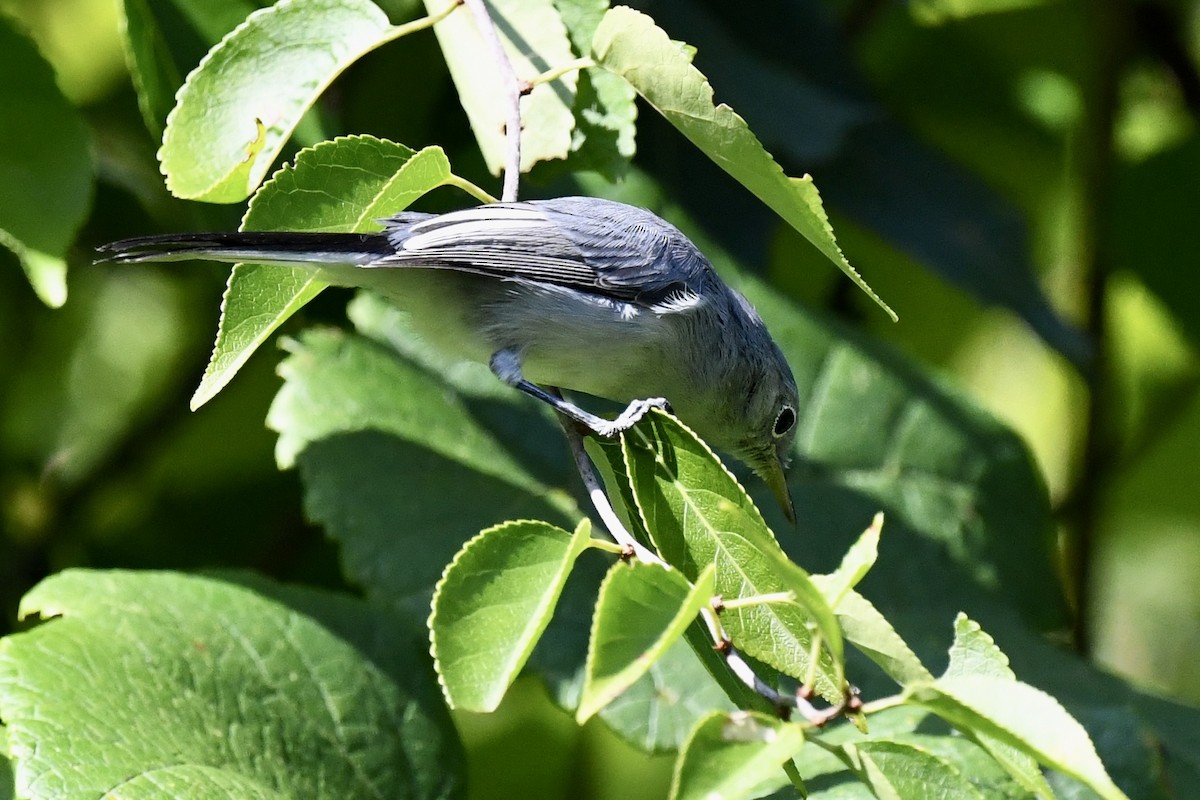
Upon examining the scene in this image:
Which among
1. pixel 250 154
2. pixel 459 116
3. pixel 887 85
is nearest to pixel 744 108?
pixel 459 116

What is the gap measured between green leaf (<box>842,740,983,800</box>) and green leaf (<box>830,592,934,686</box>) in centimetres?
7

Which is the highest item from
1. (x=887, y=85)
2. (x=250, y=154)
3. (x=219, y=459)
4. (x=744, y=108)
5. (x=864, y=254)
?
(x=250, y=154)

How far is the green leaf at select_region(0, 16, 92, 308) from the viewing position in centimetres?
221

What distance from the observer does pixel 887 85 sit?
4.18m

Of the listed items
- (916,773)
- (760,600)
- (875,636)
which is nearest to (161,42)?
(760,600)

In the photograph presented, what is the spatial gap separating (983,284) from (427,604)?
1.79 meters

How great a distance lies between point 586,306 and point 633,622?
119cm

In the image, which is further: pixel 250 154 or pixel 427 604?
pixel 427 604

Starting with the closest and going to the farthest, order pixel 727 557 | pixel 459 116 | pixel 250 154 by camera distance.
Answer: pixel 727 557, pixel 250 154, pixel 459 116

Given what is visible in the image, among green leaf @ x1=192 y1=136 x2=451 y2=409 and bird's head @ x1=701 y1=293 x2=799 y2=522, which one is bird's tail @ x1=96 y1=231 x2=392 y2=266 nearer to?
green leaf @ x1=192 y1=136 x2=451 y2=409

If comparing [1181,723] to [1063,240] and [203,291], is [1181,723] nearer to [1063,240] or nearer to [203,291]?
[1063,240]

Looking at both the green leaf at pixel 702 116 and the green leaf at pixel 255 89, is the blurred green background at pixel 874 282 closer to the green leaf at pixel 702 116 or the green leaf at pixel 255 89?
the green leaf at pixel 255 89

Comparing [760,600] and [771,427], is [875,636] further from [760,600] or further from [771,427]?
[771,427]

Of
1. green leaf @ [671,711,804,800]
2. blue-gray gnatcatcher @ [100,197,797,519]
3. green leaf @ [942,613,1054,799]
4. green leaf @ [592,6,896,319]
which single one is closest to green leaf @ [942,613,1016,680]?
green leaf @ [942,613,1054,799]
